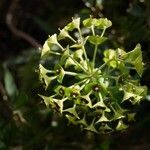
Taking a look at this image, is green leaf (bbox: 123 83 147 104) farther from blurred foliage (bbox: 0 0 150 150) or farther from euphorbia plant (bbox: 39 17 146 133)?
blurred foliage (bbox: 0 0 150 150)

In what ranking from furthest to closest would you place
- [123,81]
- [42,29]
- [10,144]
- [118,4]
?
[42,29]
[118,4]
[10,144]
[123,81]

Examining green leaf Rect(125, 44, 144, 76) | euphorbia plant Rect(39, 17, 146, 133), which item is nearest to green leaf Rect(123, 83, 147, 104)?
euphorbia plant Rect(39, 17, 146, 133)

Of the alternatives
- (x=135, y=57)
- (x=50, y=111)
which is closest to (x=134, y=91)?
(x=135, y=57)

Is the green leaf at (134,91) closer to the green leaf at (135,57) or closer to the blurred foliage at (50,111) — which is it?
the green leaf at (135,57)

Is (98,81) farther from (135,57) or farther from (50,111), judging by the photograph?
(50,111)

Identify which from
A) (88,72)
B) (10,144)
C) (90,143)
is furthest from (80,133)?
(88,72)

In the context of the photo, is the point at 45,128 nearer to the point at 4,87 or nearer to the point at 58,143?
the point at 58,143

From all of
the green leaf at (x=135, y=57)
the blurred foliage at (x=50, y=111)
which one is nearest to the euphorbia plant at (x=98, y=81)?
the green leaf at (x=135, y=57)

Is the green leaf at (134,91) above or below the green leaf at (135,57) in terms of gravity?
below
